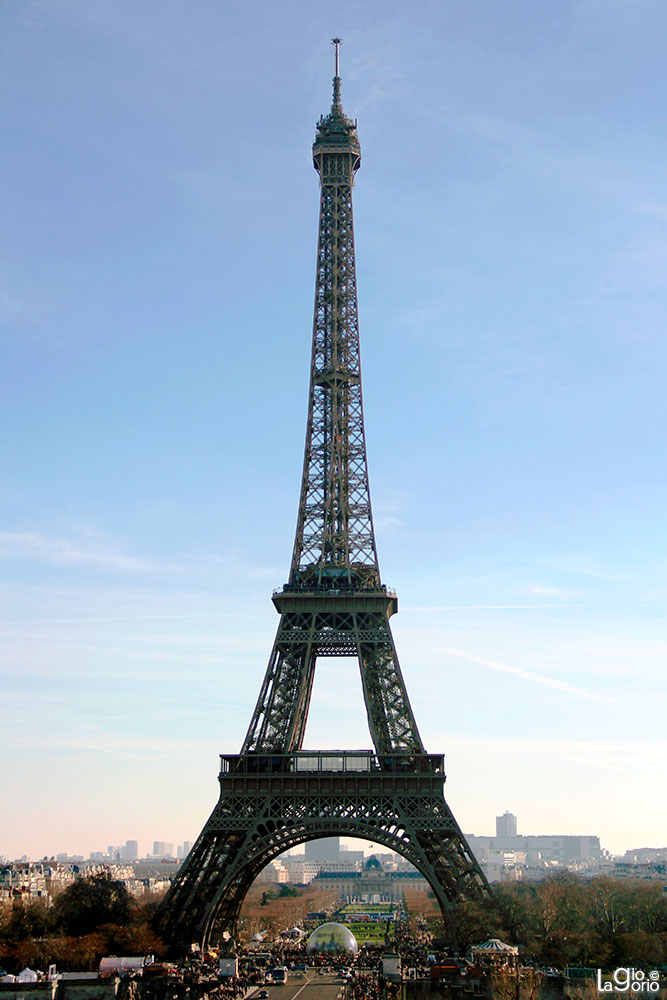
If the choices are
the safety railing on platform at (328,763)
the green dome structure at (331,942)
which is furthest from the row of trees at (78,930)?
the green dome structure at (331,942)

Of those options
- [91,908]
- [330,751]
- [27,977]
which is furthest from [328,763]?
[27,977]

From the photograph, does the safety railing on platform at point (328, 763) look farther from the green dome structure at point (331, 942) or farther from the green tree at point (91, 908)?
the green dome structure at point (331, 942)

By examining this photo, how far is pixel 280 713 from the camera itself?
81.1 m

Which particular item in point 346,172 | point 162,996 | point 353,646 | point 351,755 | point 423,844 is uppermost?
point 346,172

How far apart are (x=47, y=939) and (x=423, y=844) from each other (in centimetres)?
2875

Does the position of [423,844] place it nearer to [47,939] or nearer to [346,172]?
[47,939]

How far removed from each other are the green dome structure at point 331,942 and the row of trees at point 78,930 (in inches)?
595

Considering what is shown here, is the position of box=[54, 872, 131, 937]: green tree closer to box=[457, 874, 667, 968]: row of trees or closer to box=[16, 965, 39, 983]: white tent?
box=[16, 965, 39, 983]: white tent

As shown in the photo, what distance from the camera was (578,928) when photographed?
87000 millimetres

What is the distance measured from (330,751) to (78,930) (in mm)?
23981

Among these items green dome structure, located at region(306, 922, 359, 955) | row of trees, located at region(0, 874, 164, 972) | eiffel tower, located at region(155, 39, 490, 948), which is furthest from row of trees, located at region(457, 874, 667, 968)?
row of trees, located at region(0, 874, 164, 972)

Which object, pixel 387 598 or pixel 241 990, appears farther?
pixel 387 598

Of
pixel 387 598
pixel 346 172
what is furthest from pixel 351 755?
pixel 346 172

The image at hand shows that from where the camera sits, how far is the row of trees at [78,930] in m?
72.1
